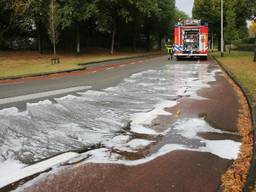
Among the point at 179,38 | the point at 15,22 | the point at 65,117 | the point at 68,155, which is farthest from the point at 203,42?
the point at 68,155

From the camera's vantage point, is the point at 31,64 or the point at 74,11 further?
the point at 74,11

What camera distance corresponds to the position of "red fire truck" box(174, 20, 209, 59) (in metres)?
31.7

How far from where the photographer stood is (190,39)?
32.2m

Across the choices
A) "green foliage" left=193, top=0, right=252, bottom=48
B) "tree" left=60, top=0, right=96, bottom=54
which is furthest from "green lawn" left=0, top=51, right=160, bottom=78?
"green foliage" left=193, top=0, right=252, bottom=48

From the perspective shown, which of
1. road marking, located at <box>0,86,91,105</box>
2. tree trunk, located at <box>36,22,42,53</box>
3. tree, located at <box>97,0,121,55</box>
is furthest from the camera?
tree trunk, located at <box>36,22,42,53</box>

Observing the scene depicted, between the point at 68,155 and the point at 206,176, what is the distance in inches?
87.4

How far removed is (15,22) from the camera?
40.2 metres

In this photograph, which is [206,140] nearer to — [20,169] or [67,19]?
[20,169]

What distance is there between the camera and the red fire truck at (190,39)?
31656 mm

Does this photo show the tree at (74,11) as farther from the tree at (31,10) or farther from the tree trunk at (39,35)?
the tree trunk at (39,35)

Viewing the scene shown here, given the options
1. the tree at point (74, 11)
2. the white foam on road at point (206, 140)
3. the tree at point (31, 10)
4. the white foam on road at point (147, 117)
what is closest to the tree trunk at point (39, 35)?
the tree at point (31, 10)

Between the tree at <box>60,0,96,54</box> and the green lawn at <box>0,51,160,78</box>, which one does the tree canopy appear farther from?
the green lawn at <box>0,51,160,78</box>

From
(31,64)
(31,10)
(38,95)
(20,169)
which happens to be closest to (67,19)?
(31,10)

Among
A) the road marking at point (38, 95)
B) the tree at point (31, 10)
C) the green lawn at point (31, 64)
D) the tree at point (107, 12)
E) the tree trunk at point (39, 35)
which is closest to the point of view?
the road marking at point (38, 95)
